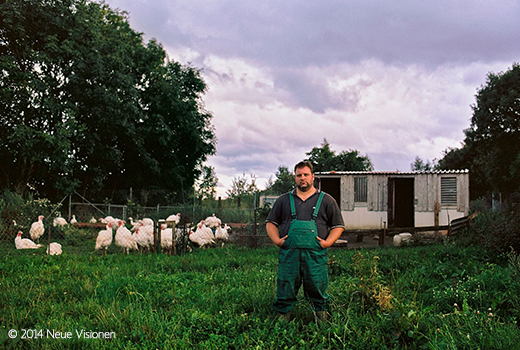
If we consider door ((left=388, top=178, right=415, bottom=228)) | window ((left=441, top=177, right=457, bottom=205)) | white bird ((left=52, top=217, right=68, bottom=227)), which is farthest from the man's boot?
door ((left=388, top=178, right=415, bottom=228))

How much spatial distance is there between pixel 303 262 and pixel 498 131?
32716 millimetres

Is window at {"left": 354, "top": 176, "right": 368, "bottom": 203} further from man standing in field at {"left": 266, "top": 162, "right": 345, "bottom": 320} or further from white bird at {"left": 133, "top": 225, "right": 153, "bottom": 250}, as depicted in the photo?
man standing in field at {"left": 266, "top": 162, "right": 345, "bottom": 320}

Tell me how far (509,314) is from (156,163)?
2100 centimetres

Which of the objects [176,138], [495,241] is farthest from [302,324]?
[176,138]

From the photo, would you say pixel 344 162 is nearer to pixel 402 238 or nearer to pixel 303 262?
pixel 402 238

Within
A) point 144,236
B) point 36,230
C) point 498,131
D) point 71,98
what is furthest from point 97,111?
point 498,131

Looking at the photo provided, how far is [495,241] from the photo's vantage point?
28.8ft

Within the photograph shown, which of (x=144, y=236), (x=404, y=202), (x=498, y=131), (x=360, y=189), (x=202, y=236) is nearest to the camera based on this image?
(x=144, y=236)

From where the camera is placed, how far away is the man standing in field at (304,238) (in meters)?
4.37

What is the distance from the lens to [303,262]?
4.40 metres

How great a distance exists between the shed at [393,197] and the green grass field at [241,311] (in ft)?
33.0

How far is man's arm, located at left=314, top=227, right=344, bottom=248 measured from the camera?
4.38m

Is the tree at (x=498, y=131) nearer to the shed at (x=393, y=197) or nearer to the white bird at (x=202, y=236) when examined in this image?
the shed at (x=393, y=197)

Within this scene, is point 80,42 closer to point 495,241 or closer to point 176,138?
point 176,138
